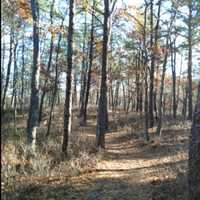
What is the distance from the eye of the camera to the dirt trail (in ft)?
23.8

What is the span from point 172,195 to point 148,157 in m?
6.03

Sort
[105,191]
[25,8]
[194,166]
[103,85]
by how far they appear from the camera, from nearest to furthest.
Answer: [194,166]
[105,191]
[103,85]
[25,8]

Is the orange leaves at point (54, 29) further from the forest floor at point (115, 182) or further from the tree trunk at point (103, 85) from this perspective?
the forest floor at point (115, 182)

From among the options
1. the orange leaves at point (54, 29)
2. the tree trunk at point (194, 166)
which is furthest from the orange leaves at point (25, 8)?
the tree trunk at point (194, 166)

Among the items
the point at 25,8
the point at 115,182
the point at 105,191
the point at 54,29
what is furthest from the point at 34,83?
the point at 105,191

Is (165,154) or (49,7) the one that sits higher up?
(49,7)

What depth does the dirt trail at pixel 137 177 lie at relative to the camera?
725 centimetres

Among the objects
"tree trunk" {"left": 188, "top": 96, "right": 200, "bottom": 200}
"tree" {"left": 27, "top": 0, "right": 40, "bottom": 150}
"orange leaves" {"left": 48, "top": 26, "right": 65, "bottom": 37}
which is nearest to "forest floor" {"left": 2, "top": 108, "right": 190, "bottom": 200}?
"tree trunk" {"left": 188, "top": 96, "right": 200, "bottom": 200}

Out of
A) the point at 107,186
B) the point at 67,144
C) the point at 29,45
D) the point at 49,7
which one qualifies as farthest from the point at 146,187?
the point at 29,45

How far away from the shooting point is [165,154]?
1270 cm

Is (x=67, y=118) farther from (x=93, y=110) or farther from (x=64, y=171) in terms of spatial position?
(x=93, y=110)

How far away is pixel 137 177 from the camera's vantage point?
910cm

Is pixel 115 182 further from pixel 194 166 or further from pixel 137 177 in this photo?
pixel 194 166

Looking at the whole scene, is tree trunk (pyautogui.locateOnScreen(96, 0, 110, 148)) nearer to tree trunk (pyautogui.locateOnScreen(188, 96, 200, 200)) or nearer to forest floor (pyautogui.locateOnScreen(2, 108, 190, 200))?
forest floor (pyautogui.locateOnScreen(2, 108, 190, 200))
